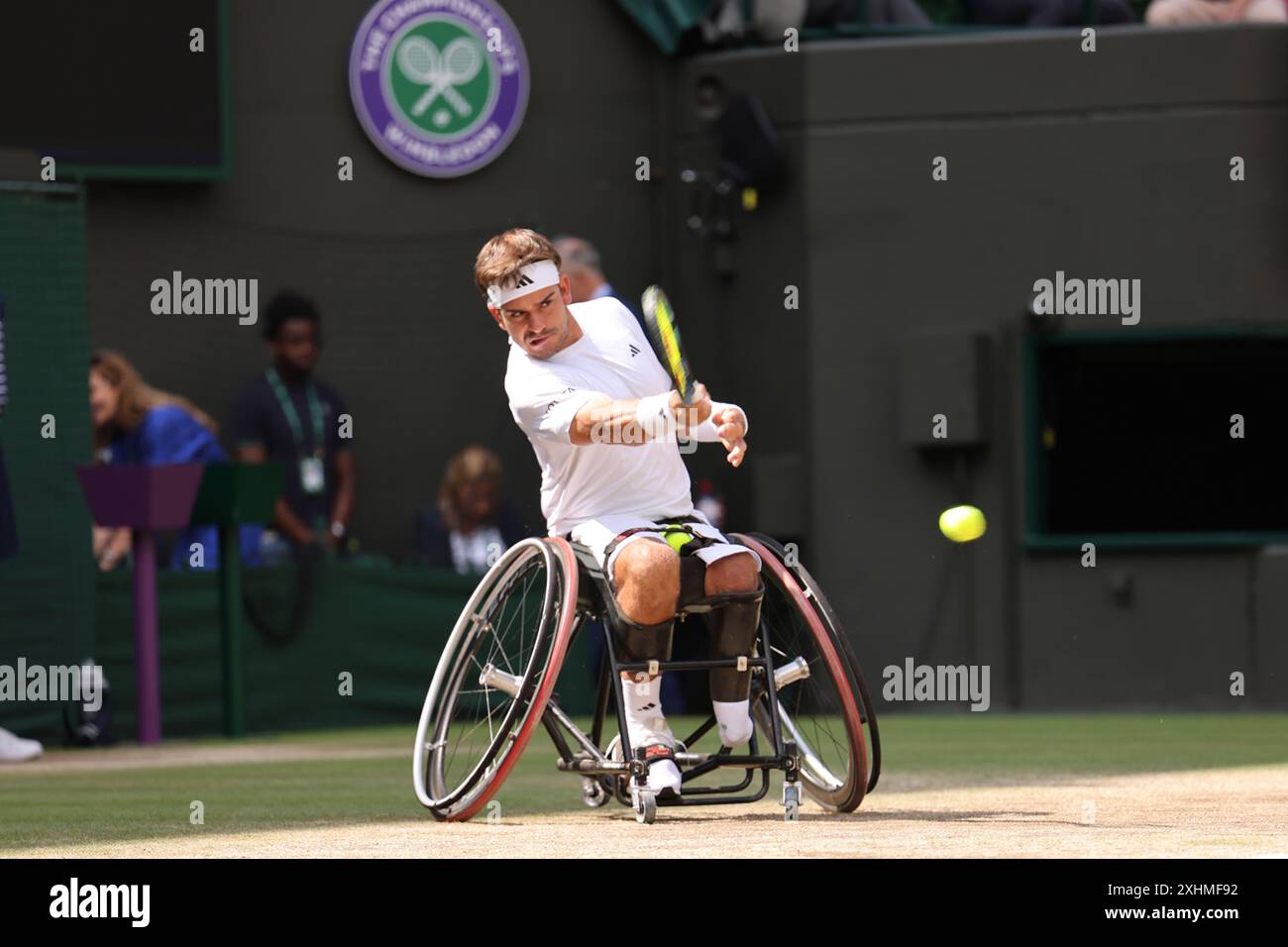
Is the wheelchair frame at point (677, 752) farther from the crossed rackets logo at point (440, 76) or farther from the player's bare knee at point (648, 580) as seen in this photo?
the crossed rackets logo at point (440, 76)

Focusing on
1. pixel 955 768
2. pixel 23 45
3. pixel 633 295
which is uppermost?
pixel 23 45

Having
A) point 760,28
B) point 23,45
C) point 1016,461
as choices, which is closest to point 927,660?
point 1016,461

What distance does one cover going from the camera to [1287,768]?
30.4 ft

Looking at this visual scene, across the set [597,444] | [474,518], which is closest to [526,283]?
[597,444]

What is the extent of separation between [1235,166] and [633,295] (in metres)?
3.79

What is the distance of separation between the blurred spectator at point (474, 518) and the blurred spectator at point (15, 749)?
331 cm

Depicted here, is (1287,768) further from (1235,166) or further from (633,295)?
(633,295)

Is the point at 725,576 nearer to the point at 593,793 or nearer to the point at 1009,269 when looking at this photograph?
the point at 593,793

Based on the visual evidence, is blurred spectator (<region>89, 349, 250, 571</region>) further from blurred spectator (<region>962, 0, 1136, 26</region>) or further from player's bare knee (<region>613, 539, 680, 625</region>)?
player's bare knee (<region>613, 539, 680, 625</region>)

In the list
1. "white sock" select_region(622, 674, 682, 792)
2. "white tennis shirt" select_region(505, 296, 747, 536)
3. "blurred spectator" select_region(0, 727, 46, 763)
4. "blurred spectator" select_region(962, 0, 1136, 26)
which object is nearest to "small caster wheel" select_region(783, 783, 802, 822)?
"white sock" select_region(622, 674, 682, 792)

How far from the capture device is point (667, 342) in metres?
7.01

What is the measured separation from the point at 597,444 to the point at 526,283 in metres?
0.51

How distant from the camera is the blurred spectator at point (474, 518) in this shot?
13992 millimetres

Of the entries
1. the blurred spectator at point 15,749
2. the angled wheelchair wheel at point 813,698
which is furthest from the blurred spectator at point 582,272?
the angled wheelchair wheel at point 813,698
